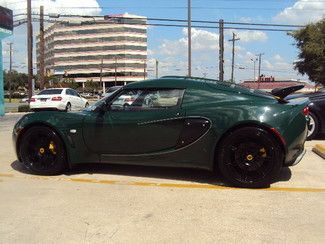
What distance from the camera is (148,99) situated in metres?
6.15

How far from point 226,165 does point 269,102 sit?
3.08 ft

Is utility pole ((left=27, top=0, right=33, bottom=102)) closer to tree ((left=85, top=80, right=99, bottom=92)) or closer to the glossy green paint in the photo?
the glossy green paint

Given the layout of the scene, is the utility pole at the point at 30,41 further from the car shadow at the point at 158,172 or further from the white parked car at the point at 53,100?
the car shadow at the point at 158,172

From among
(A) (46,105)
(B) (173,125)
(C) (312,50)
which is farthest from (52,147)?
(C) (312,50)

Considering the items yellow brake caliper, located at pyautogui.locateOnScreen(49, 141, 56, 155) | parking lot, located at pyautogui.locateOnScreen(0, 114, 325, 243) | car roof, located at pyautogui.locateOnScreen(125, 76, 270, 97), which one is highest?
car roof, located at pyautogui.locateOnScreen(125, 76, 270, 97)

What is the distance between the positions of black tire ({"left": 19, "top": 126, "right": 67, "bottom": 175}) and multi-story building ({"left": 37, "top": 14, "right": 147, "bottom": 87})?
427 feet

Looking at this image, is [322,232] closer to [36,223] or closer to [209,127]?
[209,127]

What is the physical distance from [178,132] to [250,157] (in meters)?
0.93

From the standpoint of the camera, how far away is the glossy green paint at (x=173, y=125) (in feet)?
18.8

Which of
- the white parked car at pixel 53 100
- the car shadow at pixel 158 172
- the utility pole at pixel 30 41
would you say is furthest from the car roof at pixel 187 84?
the utility pole at pixel 30 41

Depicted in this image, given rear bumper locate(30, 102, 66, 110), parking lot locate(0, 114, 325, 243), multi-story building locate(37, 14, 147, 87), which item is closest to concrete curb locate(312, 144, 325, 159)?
parking lot locate(0, 114, 325, 243)

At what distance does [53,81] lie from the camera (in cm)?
10231

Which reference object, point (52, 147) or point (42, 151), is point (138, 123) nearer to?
point (52, 147)

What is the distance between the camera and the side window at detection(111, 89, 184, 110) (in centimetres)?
605
